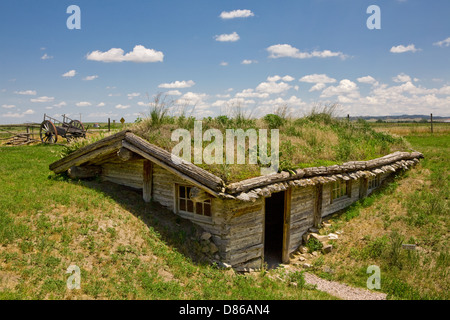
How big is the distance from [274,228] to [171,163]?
226 inches

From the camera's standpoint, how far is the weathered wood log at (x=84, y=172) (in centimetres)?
1077

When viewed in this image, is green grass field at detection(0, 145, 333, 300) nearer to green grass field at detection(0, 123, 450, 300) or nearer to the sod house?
green grass field at detection(0, 123, 450, 300)

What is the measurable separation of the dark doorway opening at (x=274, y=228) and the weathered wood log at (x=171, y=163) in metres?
4.12

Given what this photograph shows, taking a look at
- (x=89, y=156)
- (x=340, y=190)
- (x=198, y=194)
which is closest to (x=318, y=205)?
(x=340, y=190)

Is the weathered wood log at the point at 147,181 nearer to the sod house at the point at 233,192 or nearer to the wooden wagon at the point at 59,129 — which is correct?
the sod house at the point at 233,192

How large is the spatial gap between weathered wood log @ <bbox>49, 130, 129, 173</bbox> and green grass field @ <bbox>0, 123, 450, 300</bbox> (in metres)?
0.41

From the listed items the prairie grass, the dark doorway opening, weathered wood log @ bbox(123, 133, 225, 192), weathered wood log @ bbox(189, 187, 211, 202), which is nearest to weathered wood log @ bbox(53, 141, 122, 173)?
weathered wood log @ bbox(123, 133, 225, 192)

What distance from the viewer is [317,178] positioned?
10.2 metres

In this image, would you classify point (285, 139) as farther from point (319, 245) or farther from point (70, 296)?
point (70, 296)

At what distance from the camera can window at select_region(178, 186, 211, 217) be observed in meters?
8.85

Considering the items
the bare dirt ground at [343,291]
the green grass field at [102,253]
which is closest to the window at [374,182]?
the bare dirt ground at [343,291]

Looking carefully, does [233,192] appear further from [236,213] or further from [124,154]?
[124,154]
